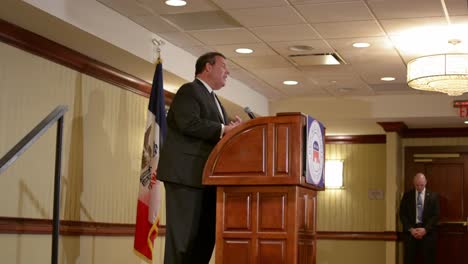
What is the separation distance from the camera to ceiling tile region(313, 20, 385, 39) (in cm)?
668

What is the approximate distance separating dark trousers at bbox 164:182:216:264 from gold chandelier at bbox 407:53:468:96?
149 inches

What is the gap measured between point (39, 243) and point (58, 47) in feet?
5.31

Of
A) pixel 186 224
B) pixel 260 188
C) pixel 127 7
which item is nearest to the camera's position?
pixel 260 188

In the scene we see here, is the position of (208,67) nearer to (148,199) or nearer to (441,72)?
(148,199)

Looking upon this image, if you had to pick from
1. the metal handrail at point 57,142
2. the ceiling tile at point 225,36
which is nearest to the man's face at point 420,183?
the ceiling tile at point 225,36

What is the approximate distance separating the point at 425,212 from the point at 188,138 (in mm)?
7049

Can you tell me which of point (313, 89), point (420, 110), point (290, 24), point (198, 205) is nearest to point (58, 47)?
point (290, 24)

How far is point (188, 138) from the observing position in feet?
13.1

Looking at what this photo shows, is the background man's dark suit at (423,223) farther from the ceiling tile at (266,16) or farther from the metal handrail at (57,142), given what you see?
the metal handrail at (57,142)

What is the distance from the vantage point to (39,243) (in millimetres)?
6125

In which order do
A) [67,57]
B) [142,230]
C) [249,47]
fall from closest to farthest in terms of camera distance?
[67,57], [142,230], [249,47]

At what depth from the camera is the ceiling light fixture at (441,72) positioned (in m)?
7.01

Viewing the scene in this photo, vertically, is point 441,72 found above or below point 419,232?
above

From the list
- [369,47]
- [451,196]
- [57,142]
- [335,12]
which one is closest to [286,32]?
[335,12]
